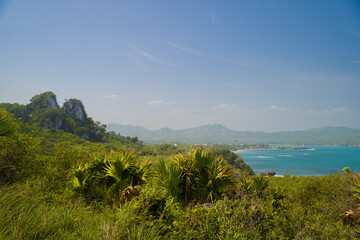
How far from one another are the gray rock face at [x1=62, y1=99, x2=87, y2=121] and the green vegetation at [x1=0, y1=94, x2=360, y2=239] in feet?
410

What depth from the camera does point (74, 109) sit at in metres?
124

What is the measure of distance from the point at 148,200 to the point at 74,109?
134801mm

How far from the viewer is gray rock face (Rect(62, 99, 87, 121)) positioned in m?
123

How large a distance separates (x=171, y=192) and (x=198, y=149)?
210 cm

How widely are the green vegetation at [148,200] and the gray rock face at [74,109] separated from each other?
410 feet

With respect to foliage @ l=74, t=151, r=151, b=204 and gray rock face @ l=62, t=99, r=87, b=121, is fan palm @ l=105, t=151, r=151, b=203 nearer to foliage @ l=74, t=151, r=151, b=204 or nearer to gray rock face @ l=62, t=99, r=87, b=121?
foliage @ l=74, t=151, r=151, b=204

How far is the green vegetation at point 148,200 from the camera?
4340 mm

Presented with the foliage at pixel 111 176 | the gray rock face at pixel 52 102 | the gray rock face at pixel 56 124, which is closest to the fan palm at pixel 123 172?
the foliage at pixel 111 176

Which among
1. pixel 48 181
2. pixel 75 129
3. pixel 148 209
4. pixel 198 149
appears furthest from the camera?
pixel 75 129

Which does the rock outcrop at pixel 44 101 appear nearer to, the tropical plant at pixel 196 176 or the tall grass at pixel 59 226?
the tropical plant at pixel 196 176

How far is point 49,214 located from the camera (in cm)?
466

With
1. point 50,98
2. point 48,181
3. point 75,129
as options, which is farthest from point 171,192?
point 50,98

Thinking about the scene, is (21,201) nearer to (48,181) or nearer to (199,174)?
(48,181)

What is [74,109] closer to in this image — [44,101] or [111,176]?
[44,101]
